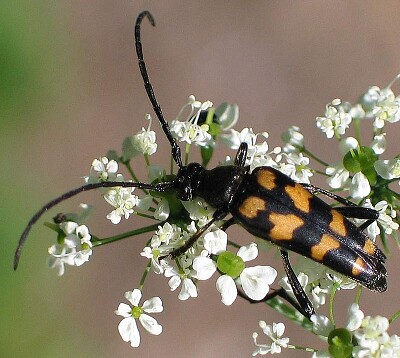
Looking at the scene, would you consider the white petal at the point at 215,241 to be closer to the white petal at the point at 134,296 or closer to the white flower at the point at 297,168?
the white petal at the point at 134,296

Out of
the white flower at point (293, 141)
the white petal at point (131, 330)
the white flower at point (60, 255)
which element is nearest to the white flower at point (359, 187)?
the white flower at point (293, 141)

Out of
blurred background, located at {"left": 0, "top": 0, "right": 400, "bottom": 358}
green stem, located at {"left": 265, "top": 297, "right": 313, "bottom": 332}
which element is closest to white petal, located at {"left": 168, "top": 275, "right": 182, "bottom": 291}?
green stem, located at {"left": 265, "top": 297, "right": 313, "bottom": 332}

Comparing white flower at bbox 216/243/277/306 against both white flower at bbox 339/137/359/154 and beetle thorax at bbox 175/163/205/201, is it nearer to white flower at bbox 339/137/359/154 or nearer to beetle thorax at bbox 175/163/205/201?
beetle thorax at bbox 175/163/205/201

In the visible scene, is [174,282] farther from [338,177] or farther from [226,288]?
[338,177]

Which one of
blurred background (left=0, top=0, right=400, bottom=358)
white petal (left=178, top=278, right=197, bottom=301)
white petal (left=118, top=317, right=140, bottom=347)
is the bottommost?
blurred background (left=0, top=0, right=400, bottom=358)

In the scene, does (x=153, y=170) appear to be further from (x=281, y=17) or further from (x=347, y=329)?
(x=281, y=17)

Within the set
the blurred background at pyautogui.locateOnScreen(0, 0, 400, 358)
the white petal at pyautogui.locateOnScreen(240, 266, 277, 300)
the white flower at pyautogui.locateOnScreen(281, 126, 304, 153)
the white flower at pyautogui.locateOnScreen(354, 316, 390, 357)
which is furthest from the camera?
the blurred background at pyautogui.locateOnScreen(0, 0, 400, 358)
